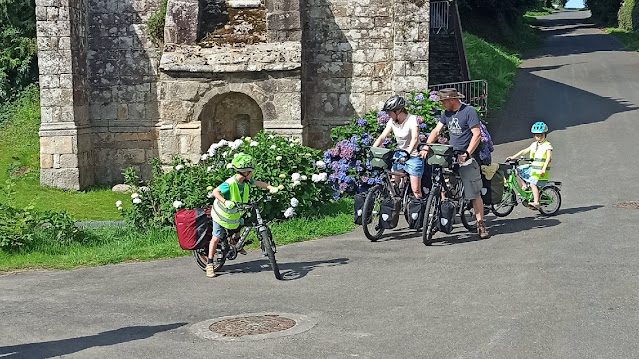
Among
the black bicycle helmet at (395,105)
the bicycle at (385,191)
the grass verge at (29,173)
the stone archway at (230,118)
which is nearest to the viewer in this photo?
the bicycle at (385,191)

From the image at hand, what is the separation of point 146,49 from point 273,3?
3035 millimetres

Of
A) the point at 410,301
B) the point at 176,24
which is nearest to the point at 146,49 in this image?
the point at 176,24

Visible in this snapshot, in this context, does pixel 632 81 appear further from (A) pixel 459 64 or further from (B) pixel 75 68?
(B) pixel 75 68

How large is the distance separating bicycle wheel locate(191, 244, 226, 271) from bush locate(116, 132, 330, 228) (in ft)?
6.58

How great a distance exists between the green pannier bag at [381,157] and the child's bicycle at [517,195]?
178 cm

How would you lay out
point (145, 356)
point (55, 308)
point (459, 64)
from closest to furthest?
point (145, 356) < point (55, 308) < point (459, 64)

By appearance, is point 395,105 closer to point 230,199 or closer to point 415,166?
point 415,166

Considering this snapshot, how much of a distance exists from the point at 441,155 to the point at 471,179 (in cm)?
50

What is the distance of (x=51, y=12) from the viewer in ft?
53.1

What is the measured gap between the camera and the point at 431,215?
32.2ft

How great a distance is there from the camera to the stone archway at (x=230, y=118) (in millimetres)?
15836

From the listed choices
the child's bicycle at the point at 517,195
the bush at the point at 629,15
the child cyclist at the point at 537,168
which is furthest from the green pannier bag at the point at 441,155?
the bush at the point at 629,15

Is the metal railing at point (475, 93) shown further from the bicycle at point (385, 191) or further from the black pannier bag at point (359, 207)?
the black pannier bag at point (359, 207)

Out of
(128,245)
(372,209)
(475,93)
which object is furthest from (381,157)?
(475,93)
